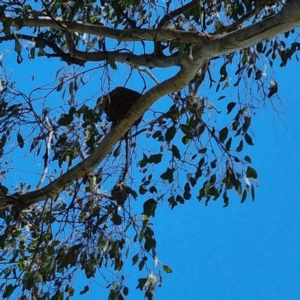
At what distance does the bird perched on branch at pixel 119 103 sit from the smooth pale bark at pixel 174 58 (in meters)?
0.05

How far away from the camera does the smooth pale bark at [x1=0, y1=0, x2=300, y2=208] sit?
1866 millimetres

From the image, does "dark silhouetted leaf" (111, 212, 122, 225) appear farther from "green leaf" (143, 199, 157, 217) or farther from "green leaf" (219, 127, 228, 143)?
"green leaf" (219, 127, 228, 143)

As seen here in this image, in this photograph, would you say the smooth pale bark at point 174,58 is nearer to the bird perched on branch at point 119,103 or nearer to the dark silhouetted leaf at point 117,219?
the bird perched on branch at point 119,103

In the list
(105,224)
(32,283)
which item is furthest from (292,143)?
(32,283)

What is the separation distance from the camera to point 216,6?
103 inches

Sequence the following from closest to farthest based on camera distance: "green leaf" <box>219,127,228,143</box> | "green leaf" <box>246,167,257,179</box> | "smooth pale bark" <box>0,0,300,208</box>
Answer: "smooth pale bark" <box>0,0,300,208</box> < "green leaf" <box>246,167,257,179</box> < "green leaf" <box>219,127,228,143</box>

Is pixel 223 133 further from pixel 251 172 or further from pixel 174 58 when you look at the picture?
pixel 174 58

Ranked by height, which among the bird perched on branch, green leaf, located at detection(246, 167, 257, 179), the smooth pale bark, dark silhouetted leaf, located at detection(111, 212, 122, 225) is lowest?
dark silhouetted leaf, located at detection(111, 212, 122, 225)

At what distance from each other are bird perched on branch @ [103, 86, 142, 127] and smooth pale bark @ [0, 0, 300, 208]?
0.18ft

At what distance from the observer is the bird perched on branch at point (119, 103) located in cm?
244

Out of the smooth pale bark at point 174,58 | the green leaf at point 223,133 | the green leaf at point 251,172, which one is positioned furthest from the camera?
the green leaf at point 223,133

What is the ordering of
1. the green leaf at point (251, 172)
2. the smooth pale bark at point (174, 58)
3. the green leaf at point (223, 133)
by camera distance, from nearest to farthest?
1. the smooth pale bark at point (174, 58)
2. the green leaf at point (251, 172)
3. the green leaf at point (223, 133)

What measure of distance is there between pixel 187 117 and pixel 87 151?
528mm

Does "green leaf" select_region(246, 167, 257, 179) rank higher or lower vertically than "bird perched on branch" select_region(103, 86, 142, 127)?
lower
